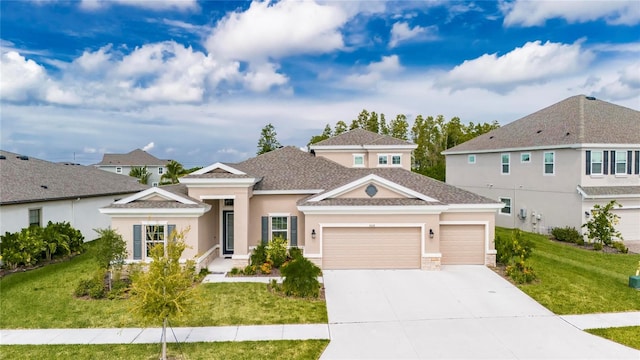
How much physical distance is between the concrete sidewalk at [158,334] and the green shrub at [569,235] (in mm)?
17226

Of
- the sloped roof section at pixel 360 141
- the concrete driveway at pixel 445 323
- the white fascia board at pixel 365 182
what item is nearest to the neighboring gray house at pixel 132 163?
the sloped roof section at pixel 360 141

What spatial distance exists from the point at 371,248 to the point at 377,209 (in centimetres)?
172

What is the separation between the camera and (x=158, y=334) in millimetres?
9547

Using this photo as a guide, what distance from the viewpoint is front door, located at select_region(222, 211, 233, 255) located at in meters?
17.7

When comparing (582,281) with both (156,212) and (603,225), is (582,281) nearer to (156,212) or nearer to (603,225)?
(603,225)

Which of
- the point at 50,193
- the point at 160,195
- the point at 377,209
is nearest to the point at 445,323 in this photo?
the point at 377,209

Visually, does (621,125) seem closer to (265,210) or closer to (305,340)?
(265,210)

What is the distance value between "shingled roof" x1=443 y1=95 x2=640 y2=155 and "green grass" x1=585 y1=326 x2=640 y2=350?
1360cm

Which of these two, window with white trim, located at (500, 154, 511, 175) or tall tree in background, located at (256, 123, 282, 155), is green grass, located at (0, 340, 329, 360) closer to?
window with white trim, located at (500, 154, 511, 175)

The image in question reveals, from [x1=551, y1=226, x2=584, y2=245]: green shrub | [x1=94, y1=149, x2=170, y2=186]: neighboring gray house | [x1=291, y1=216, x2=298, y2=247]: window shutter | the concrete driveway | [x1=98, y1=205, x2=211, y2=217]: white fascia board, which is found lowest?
the concrete driveway

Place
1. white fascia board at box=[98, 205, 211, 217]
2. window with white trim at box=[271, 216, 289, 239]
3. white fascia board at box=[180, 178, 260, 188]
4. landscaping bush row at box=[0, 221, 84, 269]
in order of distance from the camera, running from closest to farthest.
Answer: white fascia board at box=[98, 205, 211, 217], landscaping bush row at box=[0, 221, 84, 269], white fascia board at box=[180, 178, 260, 188], window with white trim at box=[271, 216, 289, 239]

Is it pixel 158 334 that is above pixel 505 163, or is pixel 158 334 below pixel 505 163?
below

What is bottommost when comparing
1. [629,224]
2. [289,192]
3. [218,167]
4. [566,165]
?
[629,224]

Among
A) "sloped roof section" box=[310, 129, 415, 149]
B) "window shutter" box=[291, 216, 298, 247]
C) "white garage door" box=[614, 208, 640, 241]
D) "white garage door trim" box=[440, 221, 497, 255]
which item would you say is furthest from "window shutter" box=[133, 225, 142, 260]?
"white garage door" box=[614, 208, 640, 241]
